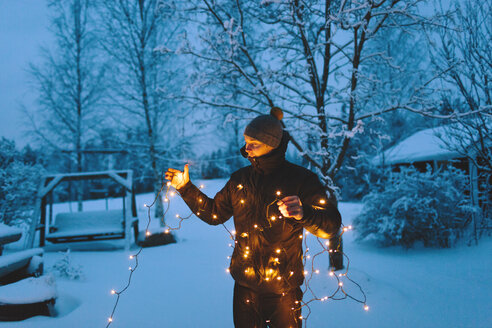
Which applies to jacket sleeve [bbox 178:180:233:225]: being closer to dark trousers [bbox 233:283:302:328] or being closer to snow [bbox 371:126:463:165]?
dark trousers [bbox 233:283:302:328]

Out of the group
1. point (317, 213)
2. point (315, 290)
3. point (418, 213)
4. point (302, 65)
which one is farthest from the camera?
point (418, 213)

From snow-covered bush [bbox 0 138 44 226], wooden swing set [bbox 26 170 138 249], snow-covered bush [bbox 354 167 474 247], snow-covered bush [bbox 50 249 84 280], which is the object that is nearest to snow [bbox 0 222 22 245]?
snow-covered bush [bbox 50 249 84 280]

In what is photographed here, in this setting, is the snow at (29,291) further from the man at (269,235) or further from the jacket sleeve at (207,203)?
the man at (269,235)

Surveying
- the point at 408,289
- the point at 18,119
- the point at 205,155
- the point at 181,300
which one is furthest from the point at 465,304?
the point at 18,119

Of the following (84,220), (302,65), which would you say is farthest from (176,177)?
(84,220)

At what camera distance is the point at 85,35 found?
11.5m

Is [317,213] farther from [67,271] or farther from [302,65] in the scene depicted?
[67,271]

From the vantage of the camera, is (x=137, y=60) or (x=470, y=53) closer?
(x=470, y=53)

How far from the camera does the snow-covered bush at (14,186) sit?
21.6 ft

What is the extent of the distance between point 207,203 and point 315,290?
2.69 meters

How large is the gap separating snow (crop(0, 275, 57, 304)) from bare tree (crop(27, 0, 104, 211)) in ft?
29.7

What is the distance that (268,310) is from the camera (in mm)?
1840

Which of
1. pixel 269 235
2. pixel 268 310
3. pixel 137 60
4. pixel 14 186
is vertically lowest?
pixel 268 310

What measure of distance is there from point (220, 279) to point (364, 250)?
3.81 m
